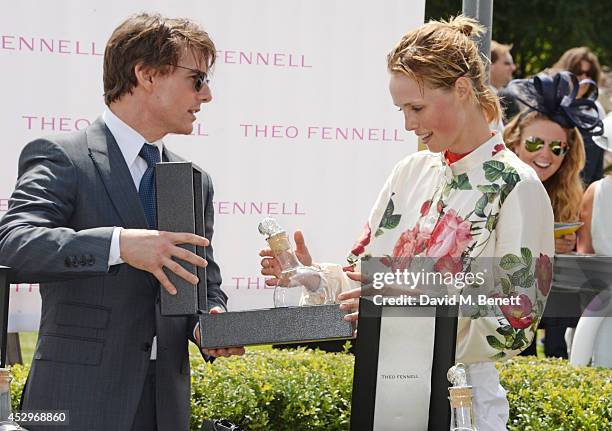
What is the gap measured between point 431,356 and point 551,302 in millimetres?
3388

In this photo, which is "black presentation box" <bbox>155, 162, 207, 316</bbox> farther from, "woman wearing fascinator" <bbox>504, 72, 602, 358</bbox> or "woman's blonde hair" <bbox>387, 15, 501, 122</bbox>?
"woman wearing fascinator" <bbox>504, 72, 602, 358</bbox>

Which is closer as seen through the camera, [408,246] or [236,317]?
[236,317]

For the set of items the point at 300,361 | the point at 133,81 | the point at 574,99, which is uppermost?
the point at 574,99

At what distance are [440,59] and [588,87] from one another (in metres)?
4.19

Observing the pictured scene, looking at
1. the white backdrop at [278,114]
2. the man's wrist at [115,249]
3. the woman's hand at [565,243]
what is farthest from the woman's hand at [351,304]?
the woman's hand at [565,243]

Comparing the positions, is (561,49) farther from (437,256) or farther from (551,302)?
(437,256)

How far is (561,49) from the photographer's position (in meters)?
15.9

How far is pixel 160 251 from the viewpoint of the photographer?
226 cm

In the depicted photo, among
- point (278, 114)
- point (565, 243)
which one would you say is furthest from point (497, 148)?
point (565, 243)

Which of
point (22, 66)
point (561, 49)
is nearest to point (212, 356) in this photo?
point (22, 66)

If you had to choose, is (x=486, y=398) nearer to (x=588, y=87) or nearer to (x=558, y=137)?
(x=558, y=137)

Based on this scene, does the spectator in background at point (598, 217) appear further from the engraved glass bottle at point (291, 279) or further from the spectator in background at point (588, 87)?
the engraved glass bottle at point (291, 279)

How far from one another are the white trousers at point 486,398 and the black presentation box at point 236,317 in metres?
0.44

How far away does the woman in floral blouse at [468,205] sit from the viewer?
2479 mm
